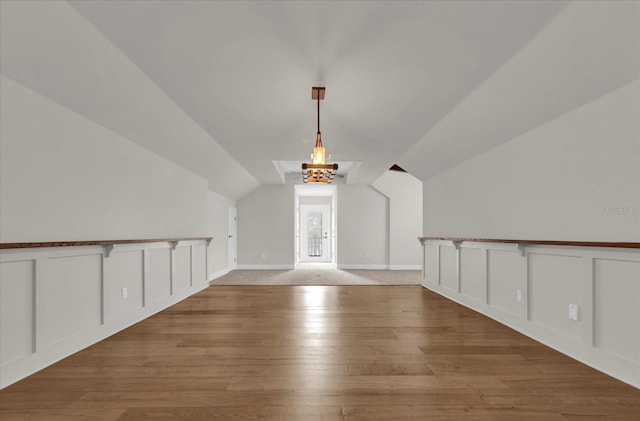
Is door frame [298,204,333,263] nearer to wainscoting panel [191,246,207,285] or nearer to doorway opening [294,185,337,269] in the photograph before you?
doorway opening [294,185,337,269]

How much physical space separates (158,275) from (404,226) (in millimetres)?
7083

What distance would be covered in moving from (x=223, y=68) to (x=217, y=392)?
8.70 ft

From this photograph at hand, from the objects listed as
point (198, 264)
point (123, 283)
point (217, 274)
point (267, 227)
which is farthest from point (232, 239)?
point (123, 283)

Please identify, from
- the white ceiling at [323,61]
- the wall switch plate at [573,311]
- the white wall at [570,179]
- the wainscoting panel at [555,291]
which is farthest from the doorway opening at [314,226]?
the wall switch plate at [573,311]

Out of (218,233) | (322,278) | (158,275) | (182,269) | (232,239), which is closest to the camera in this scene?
(158,275)

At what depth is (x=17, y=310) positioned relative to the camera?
243cm

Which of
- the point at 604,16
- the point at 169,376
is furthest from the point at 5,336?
the point at 604,16

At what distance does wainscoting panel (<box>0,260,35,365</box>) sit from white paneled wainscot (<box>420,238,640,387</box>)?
8 centimetres

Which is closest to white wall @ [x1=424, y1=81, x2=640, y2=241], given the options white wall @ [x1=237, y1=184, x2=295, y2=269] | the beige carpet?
the beige carpet

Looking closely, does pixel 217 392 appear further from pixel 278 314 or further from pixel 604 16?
pixel 604 16

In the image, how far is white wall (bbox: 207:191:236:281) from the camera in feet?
25.7

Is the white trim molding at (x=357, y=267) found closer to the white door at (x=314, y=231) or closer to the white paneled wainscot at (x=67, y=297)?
the white door at (x=314, y=231)

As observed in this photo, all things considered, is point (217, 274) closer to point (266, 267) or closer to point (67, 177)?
point (266, 267)

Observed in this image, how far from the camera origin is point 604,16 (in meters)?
2.01
